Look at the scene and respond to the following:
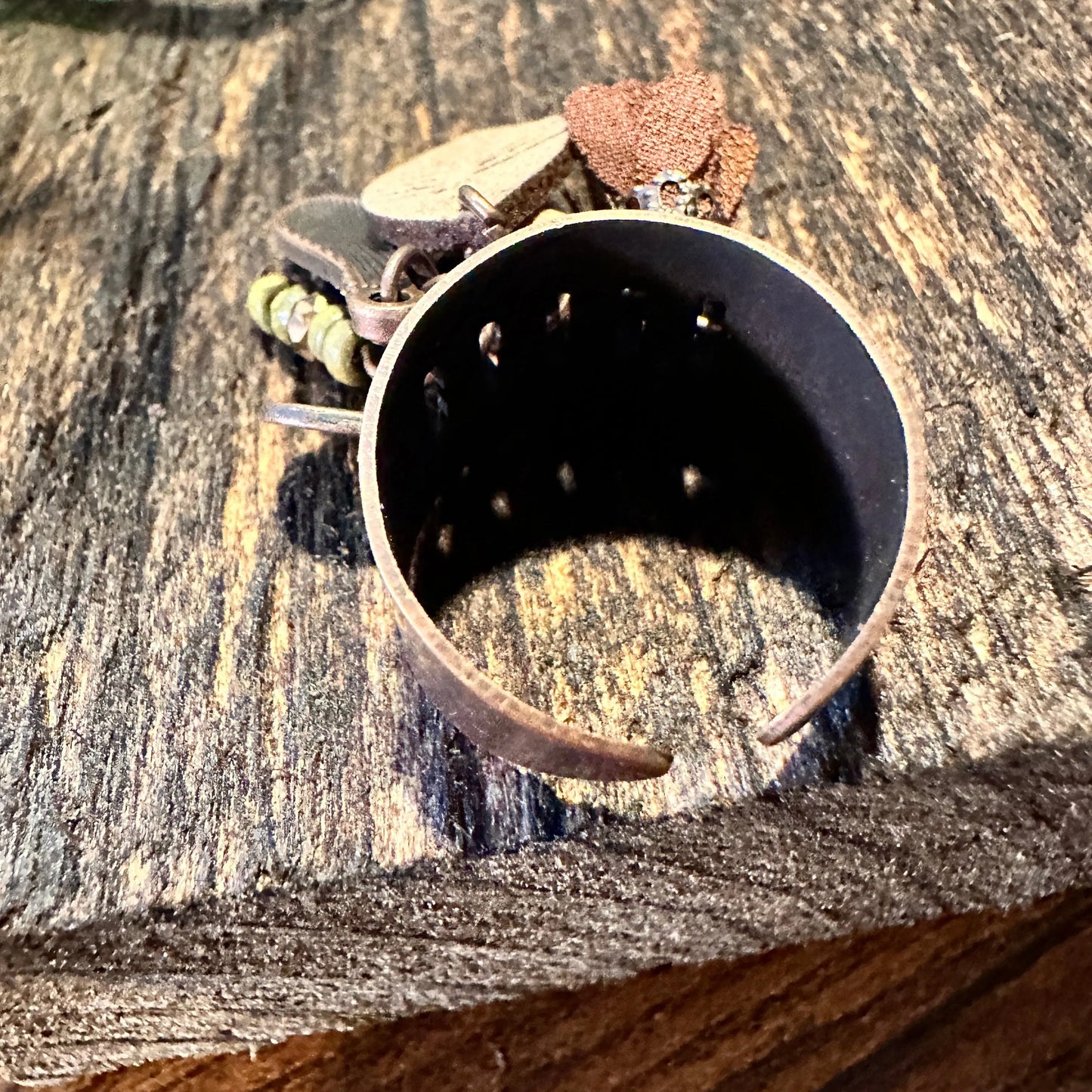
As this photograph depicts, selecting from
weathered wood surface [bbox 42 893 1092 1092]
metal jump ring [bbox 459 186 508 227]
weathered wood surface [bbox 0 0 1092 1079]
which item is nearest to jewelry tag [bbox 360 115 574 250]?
metal jump ring [bbox 459 186 508 227]

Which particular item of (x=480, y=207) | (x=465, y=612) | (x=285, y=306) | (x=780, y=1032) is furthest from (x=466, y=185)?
(x=780, y=1032)

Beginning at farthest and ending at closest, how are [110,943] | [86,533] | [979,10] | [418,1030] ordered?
Result: [418,1030]
[979,10]
[86,533]
[110,943]

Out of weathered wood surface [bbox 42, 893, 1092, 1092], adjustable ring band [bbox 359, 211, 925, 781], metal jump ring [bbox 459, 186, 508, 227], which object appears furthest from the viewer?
weathered wood surface [bbox 42, 893, 1092, 1092]

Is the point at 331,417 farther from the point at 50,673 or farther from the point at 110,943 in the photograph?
the point at 110,943

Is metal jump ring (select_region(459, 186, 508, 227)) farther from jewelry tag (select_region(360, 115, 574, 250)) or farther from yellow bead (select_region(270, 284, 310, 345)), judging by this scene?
yellow bead (select_region(270, 284, 310, 345))

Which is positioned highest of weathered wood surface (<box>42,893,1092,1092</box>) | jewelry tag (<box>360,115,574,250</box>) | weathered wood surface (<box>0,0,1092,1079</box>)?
jewelry tag (<box>360,115,574,250</box>)

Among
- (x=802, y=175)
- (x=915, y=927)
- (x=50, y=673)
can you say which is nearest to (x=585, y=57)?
(x=802, y=175)

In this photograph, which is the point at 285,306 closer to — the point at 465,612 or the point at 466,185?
the point at 466,185

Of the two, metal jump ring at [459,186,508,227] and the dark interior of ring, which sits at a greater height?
metal jump ring at [459,186,508,227]
